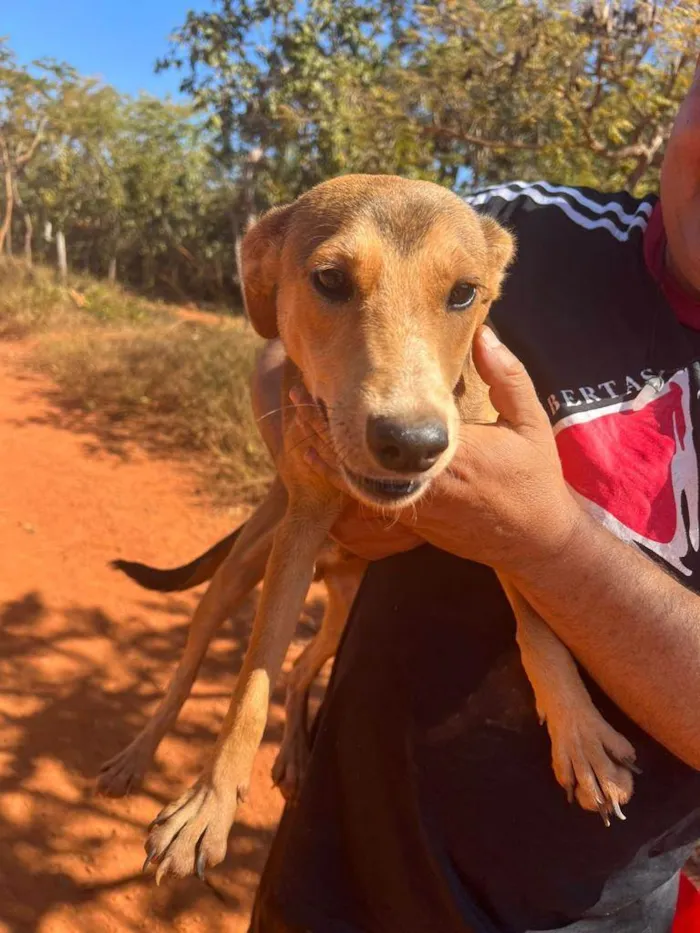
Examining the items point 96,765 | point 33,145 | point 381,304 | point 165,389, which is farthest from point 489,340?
point 33,145

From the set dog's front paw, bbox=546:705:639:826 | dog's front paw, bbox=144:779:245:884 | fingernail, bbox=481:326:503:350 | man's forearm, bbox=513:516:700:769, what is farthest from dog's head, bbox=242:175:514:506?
dog's front paw, bbox=144:779:245:884

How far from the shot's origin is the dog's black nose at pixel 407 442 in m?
1.47

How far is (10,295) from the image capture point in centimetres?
1208

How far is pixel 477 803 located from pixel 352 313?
111 centimetres

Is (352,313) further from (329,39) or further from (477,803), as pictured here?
(329,39)

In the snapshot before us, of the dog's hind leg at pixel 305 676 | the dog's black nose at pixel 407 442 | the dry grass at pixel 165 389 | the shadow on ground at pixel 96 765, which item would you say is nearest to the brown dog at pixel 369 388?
the dog's black nose at pixel 407 442

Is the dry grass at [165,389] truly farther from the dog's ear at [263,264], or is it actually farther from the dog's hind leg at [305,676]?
the dog's ear at [263,264]

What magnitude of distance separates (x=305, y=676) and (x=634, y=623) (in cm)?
151

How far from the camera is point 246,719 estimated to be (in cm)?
196

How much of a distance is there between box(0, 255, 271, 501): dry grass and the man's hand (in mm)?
4370

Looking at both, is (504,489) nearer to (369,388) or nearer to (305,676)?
(369,388)

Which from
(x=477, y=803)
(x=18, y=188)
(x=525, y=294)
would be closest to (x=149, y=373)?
(x=525, y=294)

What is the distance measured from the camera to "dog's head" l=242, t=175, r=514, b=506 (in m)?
1.55

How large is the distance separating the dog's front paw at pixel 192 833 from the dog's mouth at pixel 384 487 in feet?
2.79
